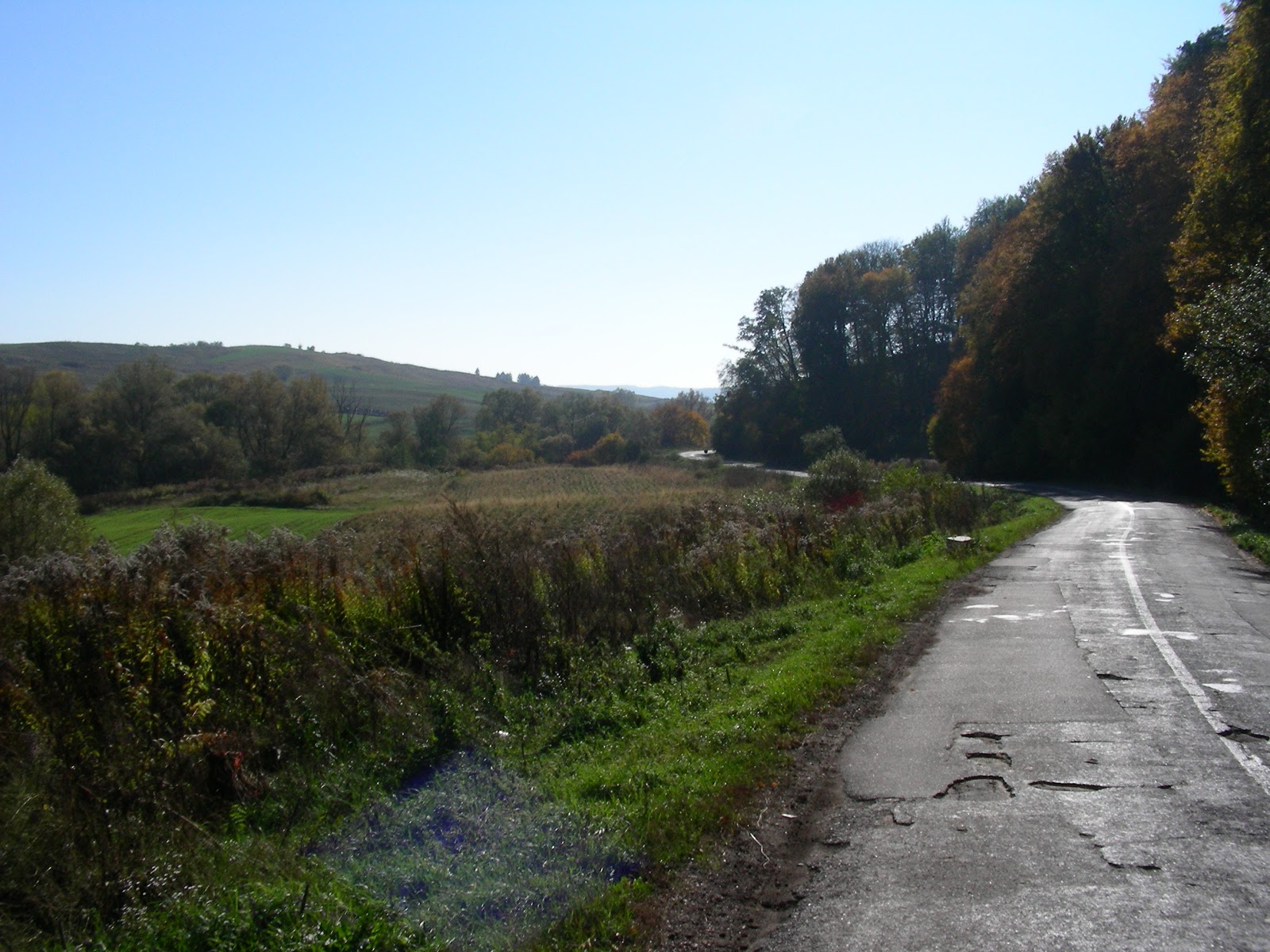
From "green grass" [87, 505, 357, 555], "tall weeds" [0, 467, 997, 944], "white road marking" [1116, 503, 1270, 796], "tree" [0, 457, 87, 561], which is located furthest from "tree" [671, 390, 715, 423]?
"tall weeds" [0, 467, 997, 944]

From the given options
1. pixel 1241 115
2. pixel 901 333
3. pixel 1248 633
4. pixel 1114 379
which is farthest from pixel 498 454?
pixel 1248 633

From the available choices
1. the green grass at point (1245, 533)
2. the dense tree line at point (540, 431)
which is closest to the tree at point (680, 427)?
the dense tree line at point (540, 431)

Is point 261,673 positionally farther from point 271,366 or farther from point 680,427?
point 271,366

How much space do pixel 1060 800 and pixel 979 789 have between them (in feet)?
1.62

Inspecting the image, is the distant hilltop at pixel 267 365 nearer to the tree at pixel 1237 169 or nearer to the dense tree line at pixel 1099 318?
the dense tree line at pixel 1099 318

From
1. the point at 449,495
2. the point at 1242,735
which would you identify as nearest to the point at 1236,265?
the point at 1242,735

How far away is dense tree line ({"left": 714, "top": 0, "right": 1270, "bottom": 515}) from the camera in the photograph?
22.1 metres

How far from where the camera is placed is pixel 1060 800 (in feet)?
18.6

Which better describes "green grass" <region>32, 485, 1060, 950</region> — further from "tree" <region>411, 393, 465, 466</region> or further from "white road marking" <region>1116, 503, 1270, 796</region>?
"tree" <region>411, 393, 465, 466</region>

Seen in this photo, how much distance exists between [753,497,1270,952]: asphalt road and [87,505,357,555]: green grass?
24.6m

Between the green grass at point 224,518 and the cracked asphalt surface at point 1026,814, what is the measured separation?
81.1 feet

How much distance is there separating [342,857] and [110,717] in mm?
2798

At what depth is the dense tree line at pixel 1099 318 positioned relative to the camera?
22.1m

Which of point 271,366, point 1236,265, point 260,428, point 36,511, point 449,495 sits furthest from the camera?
point 271,366
